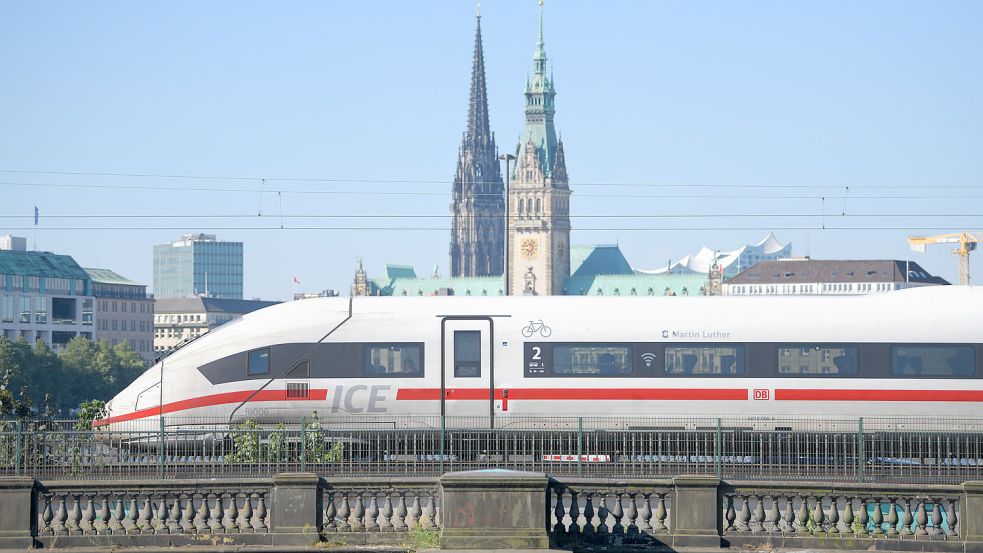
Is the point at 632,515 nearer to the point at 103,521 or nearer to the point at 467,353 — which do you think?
the point at 103,521

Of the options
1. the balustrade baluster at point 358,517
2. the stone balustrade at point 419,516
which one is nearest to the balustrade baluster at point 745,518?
the stone balustrade at point 419,516

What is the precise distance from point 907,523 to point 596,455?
10.2m

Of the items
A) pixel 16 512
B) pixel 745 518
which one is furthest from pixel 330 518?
pixel 745 518

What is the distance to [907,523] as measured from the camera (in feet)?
70.0

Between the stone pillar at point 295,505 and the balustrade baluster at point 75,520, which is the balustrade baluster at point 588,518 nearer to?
the stone pillar at point 295,505

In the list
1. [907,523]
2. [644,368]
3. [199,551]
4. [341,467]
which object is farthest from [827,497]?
[644,368]

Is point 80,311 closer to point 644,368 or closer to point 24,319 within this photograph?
point 24,319

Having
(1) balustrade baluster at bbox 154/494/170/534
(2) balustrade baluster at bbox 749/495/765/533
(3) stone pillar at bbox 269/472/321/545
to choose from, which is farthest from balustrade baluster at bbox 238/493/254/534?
(2) balustrade baluster at bbox 749/495/765/533

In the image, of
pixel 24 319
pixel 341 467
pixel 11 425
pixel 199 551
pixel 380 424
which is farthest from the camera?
pixel 24 319

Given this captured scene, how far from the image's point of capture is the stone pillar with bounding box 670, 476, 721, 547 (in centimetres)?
2095

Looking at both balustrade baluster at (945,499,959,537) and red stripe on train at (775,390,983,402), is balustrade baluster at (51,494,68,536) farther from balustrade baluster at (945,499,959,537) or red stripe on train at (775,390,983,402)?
red stripe on train at (775,390,983,402)

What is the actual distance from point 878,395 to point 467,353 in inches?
350

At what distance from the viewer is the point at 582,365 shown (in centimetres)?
3553

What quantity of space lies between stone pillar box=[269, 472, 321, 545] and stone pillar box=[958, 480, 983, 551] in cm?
825
